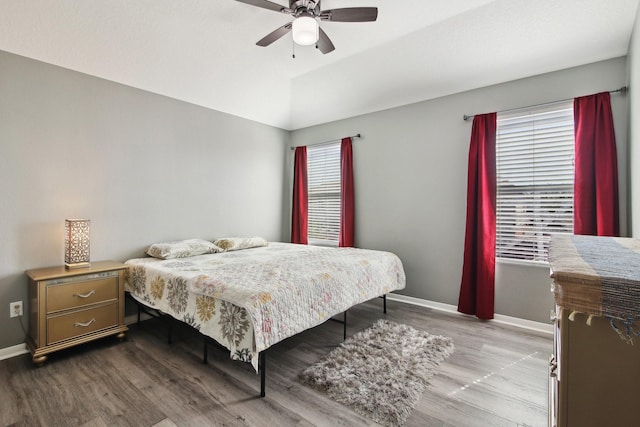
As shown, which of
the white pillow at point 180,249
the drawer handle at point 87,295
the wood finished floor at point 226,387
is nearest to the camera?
the wood finished floor at point 226,387

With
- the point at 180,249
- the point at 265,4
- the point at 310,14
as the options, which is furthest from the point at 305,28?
the point at 180,249

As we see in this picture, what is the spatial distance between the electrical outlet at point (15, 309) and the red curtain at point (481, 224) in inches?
169

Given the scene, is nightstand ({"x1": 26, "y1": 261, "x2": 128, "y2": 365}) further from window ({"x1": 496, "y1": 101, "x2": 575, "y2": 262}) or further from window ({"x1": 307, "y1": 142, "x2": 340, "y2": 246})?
window ({"x1": 496, "y1": 101, "x2": 575, "y2": 262})

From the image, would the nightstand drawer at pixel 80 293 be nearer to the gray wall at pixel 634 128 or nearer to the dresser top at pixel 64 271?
the dresser top at pixel 64 271

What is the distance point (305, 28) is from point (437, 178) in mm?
2348

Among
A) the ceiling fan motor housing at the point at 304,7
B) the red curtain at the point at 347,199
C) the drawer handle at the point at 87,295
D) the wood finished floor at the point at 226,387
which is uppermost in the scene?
the ceiling fan motor housing at the point at 304,7

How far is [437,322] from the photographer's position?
10.5 feet

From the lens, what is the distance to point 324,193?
482 centimetres

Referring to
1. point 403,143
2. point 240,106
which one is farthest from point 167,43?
point 403,143

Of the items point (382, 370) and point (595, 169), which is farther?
point (595, 169)

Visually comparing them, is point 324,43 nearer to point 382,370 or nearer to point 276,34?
point 276,34

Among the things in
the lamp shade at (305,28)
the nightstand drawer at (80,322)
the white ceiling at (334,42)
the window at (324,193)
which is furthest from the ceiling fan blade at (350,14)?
the nightstand drawer at (80,322)

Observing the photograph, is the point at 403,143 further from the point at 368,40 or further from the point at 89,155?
the point at 89,155

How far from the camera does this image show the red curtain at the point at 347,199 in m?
4.36
